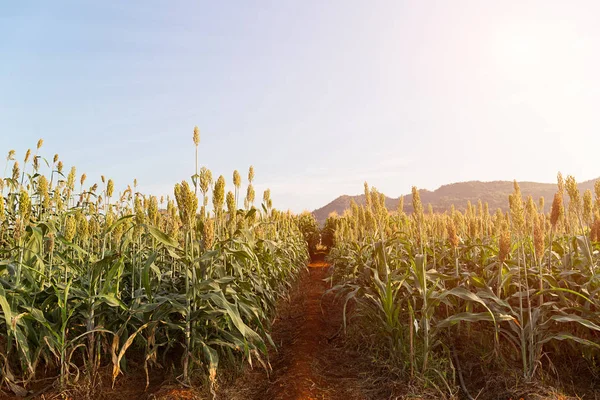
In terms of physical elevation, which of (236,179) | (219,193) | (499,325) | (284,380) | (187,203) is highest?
(236,179)

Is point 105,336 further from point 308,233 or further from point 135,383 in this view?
point 308,233

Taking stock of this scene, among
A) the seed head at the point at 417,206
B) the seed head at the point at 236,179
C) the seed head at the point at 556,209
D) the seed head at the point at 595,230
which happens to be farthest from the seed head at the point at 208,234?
the seed head at the point at 595,230

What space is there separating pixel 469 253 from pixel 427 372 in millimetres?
2015

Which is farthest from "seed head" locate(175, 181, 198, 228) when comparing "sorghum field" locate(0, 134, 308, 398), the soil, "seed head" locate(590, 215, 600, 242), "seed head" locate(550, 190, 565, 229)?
"seed head" locate(590, 215, 600, 242)

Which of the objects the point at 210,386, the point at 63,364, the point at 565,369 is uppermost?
the point at 63,364

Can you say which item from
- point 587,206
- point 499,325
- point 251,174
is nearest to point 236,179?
point 251,174

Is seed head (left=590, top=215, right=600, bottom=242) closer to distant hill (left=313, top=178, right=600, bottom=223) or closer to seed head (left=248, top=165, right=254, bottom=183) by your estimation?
seed head (left=248, top=165, right=254, bottom=183)

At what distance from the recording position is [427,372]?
2916mm

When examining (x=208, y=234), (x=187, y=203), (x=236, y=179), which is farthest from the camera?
(x=236, y=179)

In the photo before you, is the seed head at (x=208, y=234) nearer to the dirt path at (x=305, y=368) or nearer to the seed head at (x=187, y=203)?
the seed head at (x=187, y=203)

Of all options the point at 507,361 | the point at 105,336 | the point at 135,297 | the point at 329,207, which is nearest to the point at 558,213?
the point at 507,361

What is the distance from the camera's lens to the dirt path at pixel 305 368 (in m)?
2.99

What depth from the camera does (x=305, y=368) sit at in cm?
336

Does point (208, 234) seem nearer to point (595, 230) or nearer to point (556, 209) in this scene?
point (556, 209)
